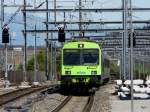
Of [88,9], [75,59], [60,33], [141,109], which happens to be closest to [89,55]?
[75,59]

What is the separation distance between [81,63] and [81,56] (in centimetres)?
47

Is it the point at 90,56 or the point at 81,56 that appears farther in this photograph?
the point at 90,56

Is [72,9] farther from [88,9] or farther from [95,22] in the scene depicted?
[95,22]

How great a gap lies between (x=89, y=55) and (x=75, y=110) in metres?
10.6

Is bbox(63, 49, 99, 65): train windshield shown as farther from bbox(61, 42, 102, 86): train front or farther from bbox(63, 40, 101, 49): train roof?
bbox(63, 40, 101, 49): train roof

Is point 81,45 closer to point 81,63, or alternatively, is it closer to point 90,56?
point 90,56

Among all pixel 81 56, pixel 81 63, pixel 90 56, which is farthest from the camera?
pixel 90 56

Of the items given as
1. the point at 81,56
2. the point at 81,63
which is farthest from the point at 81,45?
the point at 81,63

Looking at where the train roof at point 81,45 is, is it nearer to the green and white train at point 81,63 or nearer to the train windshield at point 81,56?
the green and white train at point 81,63

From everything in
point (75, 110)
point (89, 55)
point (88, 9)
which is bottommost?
point (75, 110)

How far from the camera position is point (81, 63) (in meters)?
35.9

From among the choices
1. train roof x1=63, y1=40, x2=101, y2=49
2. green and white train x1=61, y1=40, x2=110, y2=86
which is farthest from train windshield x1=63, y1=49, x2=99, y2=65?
train roof x1=63, y1=40, x2=101, y2=49

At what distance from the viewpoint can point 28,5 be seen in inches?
2087

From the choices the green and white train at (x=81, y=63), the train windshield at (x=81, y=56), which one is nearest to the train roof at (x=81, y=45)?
the green and white train at (x=81, y=63)
